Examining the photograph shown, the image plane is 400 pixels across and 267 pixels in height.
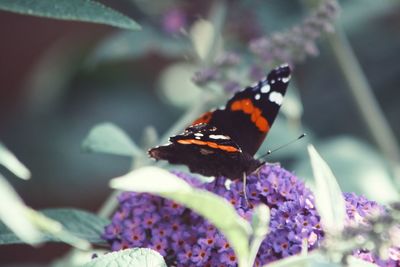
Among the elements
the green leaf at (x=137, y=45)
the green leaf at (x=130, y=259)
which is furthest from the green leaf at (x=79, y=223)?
the green leaf at (x=137, y=45)

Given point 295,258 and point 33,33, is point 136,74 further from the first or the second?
point 295,258

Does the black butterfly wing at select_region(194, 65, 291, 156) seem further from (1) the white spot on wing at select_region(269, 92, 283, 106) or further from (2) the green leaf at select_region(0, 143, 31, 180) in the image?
(2) the green leaf at select_region(0, 143, 31, 180)

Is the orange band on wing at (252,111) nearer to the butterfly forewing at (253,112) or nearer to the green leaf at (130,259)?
the butterfly forewing at (253,112)

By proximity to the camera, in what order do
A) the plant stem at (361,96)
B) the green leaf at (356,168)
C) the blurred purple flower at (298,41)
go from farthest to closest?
the plant stem at (361,96), the green leaf at (356,168), the blurred purple flower at (298,41)

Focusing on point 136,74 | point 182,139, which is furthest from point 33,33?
point 182,139

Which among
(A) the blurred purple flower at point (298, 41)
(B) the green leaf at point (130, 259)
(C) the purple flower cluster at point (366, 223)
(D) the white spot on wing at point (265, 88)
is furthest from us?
(A) the blurred purple flower at point (298, 41)

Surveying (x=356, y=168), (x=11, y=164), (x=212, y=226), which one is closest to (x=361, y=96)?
(x=356, y=168)
